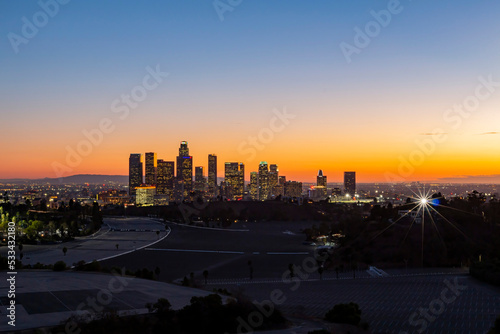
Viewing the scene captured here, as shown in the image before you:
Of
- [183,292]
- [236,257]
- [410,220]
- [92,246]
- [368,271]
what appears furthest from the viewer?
[410,220]

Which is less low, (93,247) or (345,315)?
(345,315)

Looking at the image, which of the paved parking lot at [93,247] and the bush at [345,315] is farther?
the paved parking lot at [93,247]

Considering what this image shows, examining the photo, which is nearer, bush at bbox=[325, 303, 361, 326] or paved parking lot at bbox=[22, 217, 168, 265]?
bush at bbox=[325, 303, 361, 326]

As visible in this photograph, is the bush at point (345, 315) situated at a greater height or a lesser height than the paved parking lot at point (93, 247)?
greater

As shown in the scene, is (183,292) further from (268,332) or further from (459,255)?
(459,255)

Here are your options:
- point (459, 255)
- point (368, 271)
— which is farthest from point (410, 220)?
point (368, 271)

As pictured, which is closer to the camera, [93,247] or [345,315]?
[345,315]

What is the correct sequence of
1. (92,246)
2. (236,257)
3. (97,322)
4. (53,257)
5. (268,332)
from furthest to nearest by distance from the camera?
(92,246) → (236,257) → (53,257) → (268,332) → (97,322)

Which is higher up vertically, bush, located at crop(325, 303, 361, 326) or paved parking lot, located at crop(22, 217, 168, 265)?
bush, located at crop(325, 303, 361, 326)
